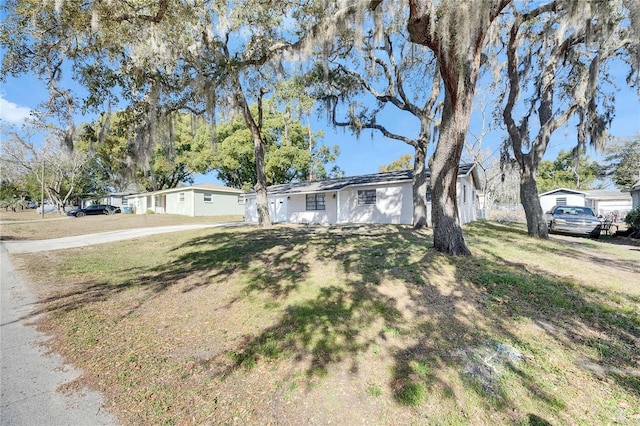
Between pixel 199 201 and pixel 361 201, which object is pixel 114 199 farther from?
pixel 361 201

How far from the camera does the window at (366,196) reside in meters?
16.1

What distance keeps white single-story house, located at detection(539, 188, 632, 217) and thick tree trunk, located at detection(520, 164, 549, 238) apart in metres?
23.7

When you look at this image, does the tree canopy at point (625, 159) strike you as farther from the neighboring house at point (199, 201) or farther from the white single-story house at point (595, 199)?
the neighboring house at point (199, 201)

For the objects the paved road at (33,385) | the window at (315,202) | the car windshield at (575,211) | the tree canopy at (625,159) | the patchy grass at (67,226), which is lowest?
the paved road at (33,385)

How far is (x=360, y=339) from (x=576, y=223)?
13.6 metres

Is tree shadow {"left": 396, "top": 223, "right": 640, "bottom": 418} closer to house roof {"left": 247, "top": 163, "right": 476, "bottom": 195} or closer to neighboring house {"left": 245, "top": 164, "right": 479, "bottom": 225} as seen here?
neighboring house {"left": 245, "top": 164, "right": 479, "bottom": 225}

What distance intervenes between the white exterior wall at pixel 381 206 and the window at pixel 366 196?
18 centimetres

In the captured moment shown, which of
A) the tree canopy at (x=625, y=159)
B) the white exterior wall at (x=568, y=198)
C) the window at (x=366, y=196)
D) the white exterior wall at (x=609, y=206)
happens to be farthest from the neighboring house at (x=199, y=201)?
the tree canopy at (x=625, y=159)

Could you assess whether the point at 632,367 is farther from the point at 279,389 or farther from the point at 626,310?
the point at 279,389

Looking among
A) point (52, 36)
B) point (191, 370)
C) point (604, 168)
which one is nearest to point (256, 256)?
point (191, 370)

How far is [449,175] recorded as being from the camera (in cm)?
607

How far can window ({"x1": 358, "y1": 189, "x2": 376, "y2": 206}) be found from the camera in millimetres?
16141

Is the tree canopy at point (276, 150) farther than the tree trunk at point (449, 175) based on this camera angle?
Yes

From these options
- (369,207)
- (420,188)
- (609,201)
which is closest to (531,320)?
(420,188)
